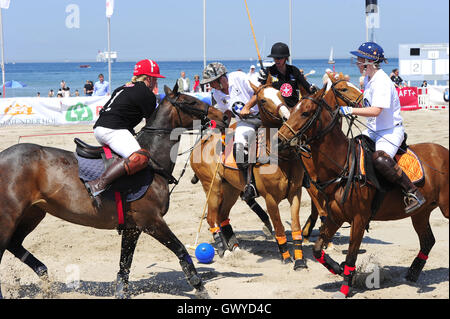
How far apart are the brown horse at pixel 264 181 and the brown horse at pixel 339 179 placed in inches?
39.9

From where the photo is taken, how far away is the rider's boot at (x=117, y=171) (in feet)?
19.6

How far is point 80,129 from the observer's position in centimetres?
1947

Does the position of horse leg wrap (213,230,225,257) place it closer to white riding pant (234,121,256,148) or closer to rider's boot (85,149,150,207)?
white riding pant (234,121,256,148)

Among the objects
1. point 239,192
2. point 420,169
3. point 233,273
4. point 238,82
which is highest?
point 238,82

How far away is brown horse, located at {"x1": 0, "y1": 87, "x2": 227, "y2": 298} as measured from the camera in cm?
593

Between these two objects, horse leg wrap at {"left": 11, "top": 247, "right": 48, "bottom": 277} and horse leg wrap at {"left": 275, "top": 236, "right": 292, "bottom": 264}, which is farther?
horse leg wrap at {"left": 275, "top": 236, "right": 292, "bottom": 264}

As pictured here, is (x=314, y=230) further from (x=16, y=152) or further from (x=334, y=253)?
(x=16, y=152)

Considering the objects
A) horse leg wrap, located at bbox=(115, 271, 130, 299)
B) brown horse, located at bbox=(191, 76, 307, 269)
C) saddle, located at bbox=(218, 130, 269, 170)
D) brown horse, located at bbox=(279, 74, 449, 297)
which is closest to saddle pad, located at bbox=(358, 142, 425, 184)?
brown horse, located at bbox=(279, 74, 449, 297)

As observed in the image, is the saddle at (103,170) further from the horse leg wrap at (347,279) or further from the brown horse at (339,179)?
the horse leg wrap at (347,279)

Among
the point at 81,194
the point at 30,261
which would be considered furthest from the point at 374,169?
the point at 30,261

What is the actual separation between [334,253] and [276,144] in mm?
1987

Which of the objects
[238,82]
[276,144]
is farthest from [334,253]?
[238,82]

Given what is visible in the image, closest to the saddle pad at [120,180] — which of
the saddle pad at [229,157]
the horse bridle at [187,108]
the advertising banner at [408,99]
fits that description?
the horse bridle at [187,108]

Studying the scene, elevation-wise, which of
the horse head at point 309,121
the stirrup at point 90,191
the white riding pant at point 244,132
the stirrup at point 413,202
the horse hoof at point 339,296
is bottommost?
the horse hoof at point 339,296
